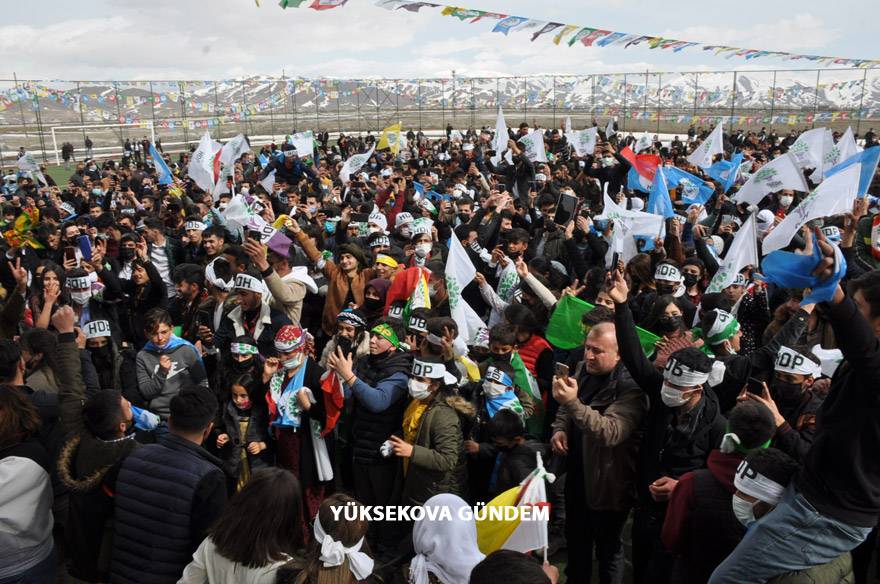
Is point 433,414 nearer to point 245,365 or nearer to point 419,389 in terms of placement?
point 419,389

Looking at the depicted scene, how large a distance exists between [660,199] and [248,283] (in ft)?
16.7

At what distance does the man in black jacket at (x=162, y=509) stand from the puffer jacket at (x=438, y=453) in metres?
1.29

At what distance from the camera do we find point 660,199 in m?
8.14

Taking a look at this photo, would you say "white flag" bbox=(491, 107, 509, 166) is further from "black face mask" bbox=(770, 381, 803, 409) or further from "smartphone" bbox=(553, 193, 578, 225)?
"black face mask" bbox=(770, 381, 803, 409)

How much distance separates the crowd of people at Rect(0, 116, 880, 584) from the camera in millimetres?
2561

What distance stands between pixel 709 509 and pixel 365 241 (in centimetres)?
616

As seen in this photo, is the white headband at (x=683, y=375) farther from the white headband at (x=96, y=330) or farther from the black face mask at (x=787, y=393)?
the white headband at (x=96, y=330)

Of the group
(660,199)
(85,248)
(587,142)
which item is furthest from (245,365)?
(587,142)

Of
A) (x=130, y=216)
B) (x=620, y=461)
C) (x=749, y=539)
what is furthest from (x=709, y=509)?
(x=130, y=216)

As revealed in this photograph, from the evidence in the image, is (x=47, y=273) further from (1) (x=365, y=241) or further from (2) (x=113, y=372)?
(1) (x=365, y=241)

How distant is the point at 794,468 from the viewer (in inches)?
101

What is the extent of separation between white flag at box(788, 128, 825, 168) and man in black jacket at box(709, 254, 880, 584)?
11.1m

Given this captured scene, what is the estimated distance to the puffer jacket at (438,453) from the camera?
154 inches

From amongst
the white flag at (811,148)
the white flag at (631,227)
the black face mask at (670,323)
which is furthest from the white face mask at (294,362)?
the white flag at (811,148)
